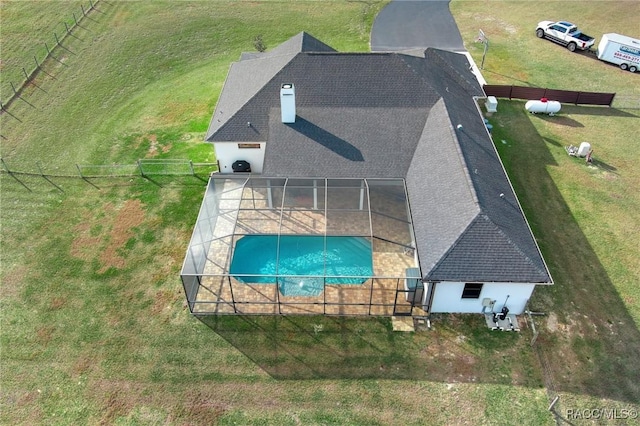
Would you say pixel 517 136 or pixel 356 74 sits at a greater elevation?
pixel 356 74

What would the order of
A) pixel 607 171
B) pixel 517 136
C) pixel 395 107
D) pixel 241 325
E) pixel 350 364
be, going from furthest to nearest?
pixel 517 136 < pixel 607 171 < pixel 395 107 < pixel 241 325 < pixel 350 364

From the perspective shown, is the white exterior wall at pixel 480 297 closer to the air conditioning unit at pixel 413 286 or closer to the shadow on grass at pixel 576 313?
the air conditioning unit at pixel 413 286

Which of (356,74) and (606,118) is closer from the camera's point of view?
(356,74)

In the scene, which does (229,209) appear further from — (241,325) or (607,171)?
(607,171)

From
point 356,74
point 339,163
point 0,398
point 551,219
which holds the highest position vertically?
point 356,74

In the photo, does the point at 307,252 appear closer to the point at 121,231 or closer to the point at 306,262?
the point at 306,262

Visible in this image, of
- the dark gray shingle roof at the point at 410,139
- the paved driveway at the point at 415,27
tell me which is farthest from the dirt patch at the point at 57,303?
the paved driveway at the point at 415,27

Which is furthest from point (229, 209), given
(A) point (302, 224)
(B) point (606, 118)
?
(B) point (606, 118)
